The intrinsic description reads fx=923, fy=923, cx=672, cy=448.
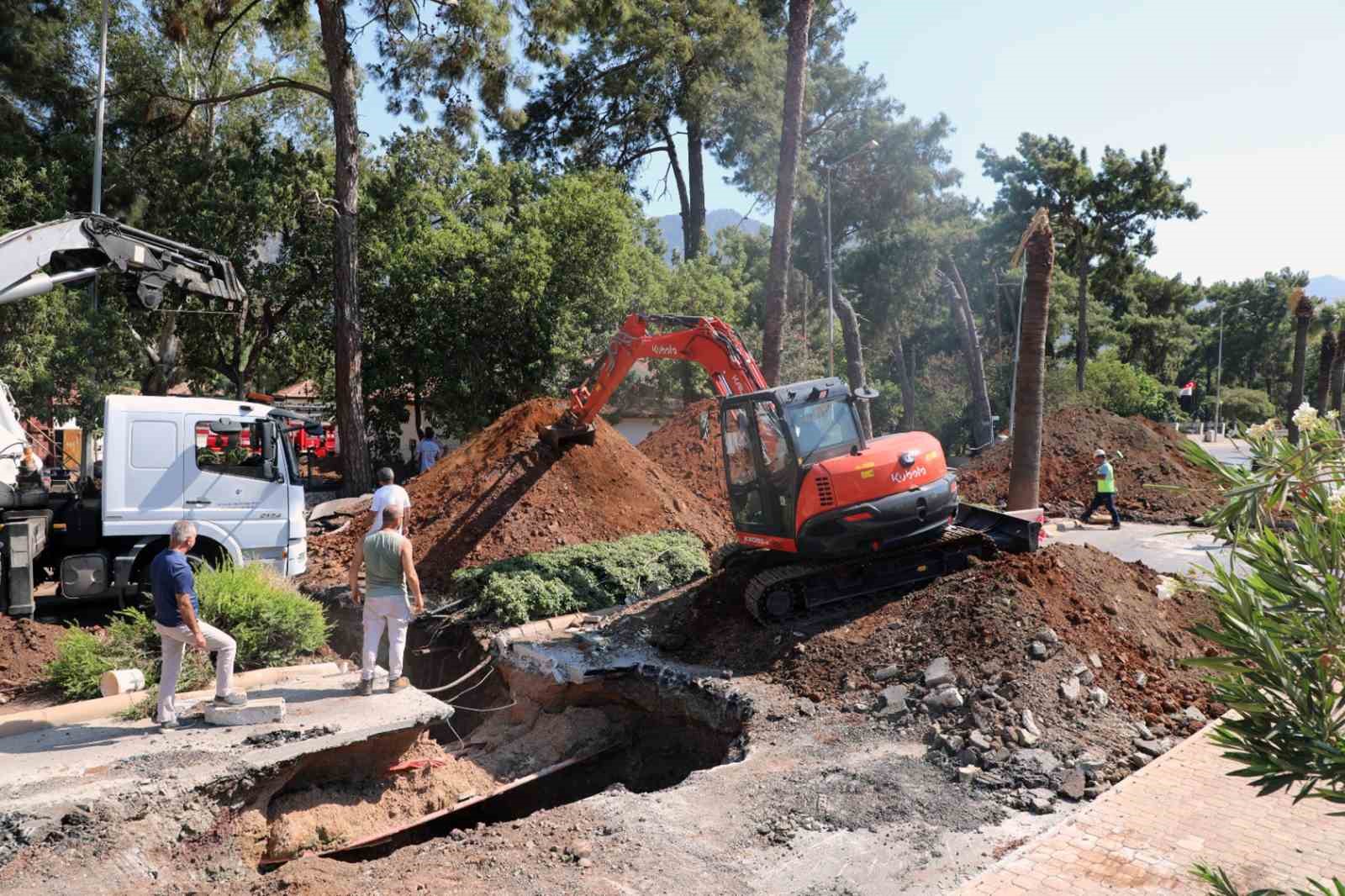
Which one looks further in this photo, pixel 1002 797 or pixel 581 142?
pixel 581 142

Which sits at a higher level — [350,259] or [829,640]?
[350,259]

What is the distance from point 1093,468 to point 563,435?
542 inches

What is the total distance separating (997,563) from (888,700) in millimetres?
2683

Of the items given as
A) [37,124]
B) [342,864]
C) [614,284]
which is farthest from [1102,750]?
[37,124]

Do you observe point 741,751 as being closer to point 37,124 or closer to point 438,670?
point 438,670

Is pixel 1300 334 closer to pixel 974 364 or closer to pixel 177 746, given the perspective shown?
pixel 974 364

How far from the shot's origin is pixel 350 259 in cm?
1775

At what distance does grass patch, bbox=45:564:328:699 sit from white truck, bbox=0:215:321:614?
1.56 meters

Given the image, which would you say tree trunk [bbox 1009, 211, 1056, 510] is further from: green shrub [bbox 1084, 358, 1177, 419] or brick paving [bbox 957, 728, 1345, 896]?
green shrub [bbox 1084, 358, 1177, 419]

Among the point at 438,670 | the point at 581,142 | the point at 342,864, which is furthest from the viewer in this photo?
the point at 581,142

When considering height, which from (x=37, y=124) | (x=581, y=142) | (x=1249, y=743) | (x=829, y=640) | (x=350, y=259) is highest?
(x=581, y=142)

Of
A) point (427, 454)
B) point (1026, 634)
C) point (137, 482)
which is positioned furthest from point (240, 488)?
point (1026, 634)

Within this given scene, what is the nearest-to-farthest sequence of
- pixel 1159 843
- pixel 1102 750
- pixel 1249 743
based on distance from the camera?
pixel 1249 743
pixel 1159 843
pixel 1102 750

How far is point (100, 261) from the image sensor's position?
10.3 meters
